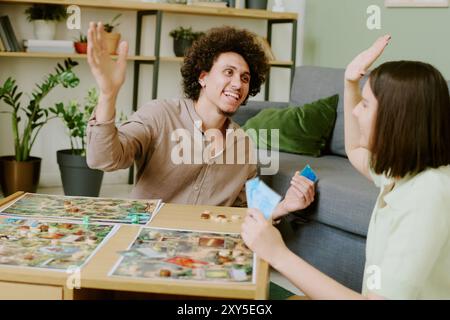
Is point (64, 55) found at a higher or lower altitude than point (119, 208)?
higher

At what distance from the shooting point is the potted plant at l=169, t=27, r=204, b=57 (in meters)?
4.54

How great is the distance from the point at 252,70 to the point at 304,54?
282 cm

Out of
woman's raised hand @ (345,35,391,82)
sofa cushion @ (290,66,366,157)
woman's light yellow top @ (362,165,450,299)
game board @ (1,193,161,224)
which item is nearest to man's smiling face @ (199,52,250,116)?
game board @ (1,193,161,224)

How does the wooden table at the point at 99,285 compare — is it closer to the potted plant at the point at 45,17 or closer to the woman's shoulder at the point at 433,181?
the woman's shoulder at the point at 433,181

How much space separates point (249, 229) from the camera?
1282mm

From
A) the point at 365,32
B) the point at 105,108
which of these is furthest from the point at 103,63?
the point at 365,32

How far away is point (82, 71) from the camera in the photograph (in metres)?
4.54

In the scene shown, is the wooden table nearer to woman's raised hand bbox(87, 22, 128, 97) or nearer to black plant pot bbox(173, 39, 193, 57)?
woman's raised hand bbox(87, 22, 128, 97)

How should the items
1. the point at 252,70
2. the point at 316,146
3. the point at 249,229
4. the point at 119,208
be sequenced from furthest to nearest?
1. the point at 316,146
2. the point at 252,70
3. the point at 119,208
4. the point at 249,229

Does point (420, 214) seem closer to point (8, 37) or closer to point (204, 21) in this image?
point (8, 37)

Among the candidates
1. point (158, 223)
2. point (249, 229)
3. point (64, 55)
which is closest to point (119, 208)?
point (158, 223)

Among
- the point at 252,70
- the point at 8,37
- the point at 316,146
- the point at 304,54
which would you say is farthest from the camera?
the point at 304,54

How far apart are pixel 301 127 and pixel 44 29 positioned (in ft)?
6.26
